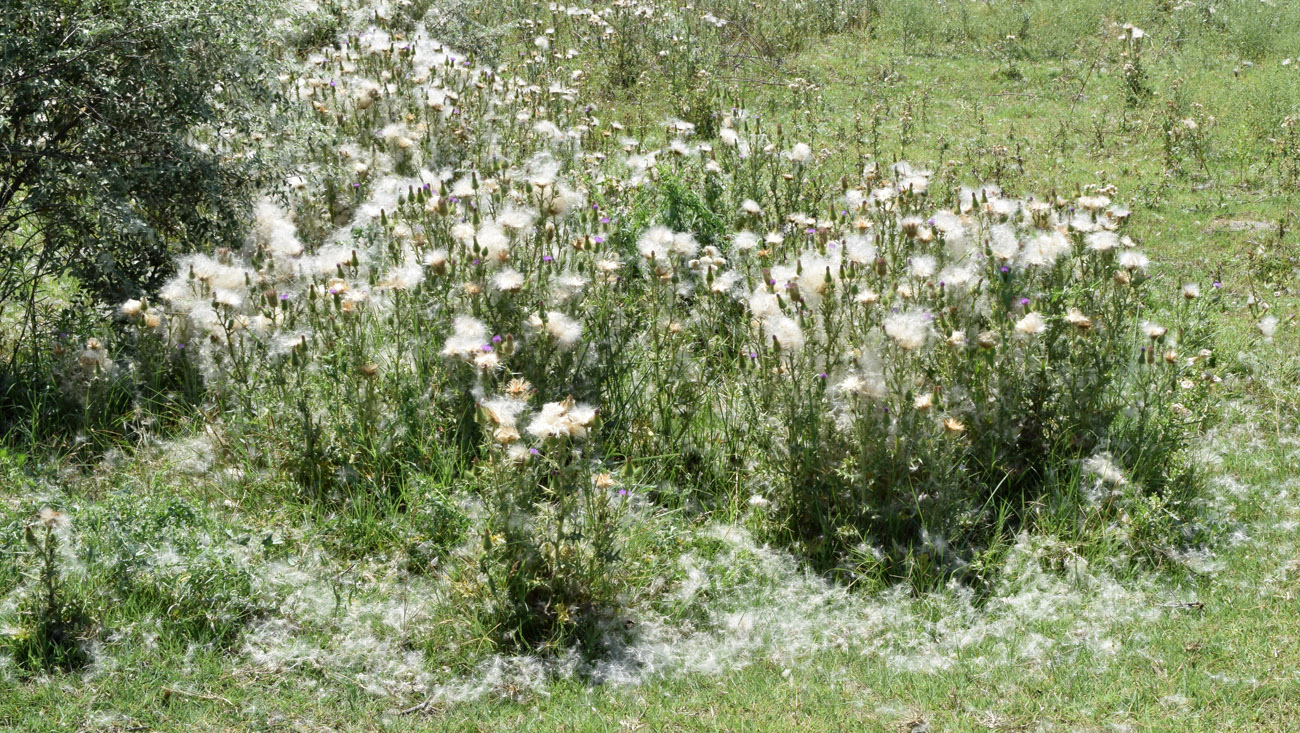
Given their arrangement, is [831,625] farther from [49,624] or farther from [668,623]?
A: [49,624]

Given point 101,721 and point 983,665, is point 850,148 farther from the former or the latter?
point 101,721

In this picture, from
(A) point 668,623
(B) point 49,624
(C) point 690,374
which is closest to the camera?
(B) point 49,624

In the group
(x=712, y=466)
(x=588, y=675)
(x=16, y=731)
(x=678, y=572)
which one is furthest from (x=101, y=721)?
(x=712, y=466)

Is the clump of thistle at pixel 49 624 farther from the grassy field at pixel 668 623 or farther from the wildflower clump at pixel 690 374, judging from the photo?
the wildflower clump at pixel 690 374

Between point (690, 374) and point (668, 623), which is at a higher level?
point (690, 374)

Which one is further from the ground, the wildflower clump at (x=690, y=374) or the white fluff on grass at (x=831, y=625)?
the wildflower clump at (x=690, y=374)

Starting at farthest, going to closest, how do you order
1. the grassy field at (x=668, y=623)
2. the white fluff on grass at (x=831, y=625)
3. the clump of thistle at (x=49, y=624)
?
the white fluff on grass at (x=831, y=625) → the clump of thistle at (x=49, y=624) → the grassy field at (x=668, y=623)


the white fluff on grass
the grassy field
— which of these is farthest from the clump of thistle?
the white fluff on grass

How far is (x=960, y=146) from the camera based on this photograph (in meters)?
9.52

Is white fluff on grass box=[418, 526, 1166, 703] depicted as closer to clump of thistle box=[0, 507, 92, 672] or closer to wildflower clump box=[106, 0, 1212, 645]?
wildflower clump box=[106, 0, 1212, 645]

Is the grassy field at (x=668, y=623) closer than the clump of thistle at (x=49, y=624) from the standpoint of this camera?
Yes

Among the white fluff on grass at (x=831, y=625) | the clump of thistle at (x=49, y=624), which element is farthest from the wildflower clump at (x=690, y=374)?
the clump of thistle at (x=49, y=624)

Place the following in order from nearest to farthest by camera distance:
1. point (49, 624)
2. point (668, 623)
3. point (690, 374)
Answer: point (49, 624) → point (668, 623) → point (690, 374)

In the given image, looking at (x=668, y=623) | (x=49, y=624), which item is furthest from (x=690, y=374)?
(x=49, y=624)
